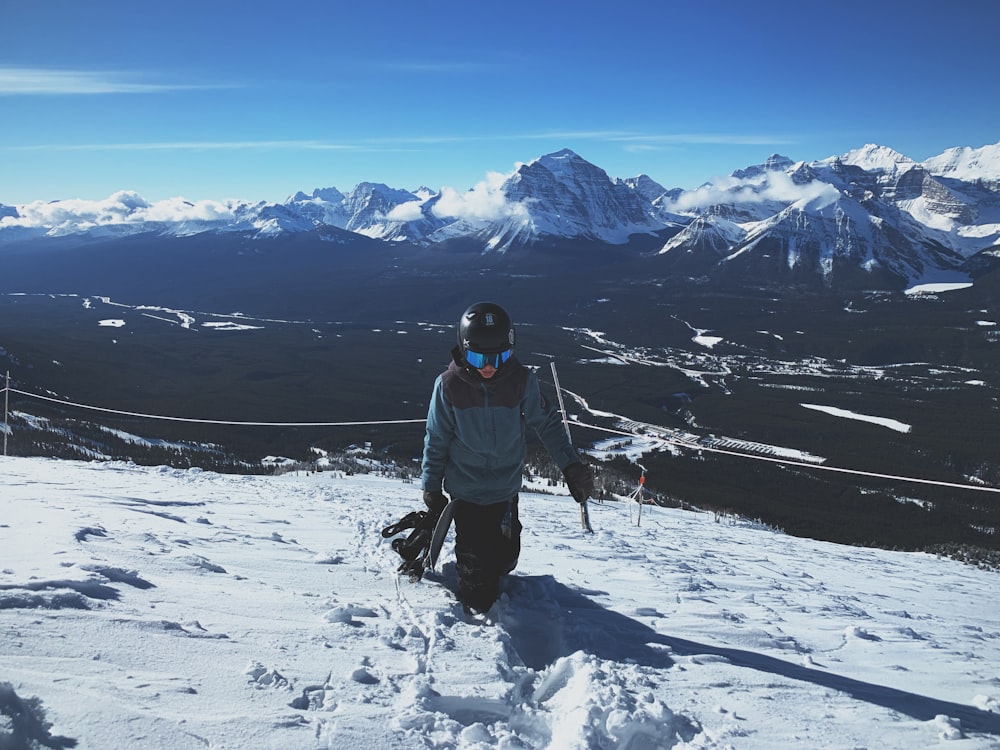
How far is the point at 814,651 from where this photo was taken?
504cm

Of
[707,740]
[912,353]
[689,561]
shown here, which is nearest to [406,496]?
[689,561]

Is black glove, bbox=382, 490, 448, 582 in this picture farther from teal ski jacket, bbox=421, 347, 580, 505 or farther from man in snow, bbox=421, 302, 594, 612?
teal ski jacket, bbox=421, 347, 580, 505

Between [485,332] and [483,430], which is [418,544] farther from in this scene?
[485,332]

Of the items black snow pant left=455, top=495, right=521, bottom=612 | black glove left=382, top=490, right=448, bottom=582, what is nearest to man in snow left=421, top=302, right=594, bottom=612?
black snow pant left=455, top=495, right=521, bottom=612

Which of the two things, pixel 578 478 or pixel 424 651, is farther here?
pixel 578 478

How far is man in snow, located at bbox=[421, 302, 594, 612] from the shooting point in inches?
206

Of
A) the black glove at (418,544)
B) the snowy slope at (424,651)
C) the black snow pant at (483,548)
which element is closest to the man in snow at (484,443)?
the black snow pant at (483,548)

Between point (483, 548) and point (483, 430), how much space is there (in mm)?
984

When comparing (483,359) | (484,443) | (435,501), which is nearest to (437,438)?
(484,443)

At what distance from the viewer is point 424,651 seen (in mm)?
4258

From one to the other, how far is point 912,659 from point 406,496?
9543 millimetres

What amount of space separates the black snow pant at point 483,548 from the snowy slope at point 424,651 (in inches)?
8.4

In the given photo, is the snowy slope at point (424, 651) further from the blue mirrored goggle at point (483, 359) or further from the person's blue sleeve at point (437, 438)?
the blue mirrored goggle at point (483, 359)

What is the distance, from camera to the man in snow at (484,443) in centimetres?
523
